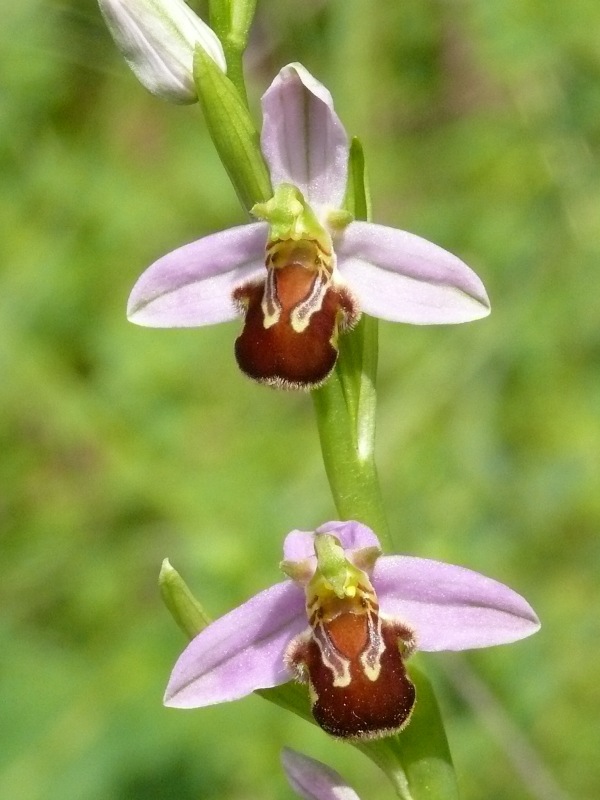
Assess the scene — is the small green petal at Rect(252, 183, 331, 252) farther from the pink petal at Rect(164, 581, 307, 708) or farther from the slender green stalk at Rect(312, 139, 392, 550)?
the pink petal at Rect(164, 581, 307, 708)

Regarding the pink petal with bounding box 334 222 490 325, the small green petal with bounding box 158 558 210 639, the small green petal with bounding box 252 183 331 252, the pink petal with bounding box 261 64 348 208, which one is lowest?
the small green petal with bounding box 158 558 210 639

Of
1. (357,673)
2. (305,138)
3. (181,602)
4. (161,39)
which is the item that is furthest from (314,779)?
(161,39)

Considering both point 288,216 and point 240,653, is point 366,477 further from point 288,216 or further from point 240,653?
point 288,216

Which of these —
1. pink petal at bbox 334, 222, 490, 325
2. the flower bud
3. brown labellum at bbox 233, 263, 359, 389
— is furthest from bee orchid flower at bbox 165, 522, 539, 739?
the flower bud

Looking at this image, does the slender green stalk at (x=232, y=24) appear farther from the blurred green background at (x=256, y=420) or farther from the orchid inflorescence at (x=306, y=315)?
the blurred green background at (x=256, y=420)

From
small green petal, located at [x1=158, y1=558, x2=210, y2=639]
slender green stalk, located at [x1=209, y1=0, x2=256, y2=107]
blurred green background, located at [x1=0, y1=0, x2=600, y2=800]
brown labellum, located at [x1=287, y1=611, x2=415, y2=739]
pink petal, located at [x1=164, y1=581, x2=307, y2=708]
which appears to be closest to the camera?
brown labellum, located at [x1=287, y1=611, x2=415, y2=739]

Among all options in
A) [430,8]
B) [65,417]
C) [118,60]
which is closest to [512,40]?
[430,8]
